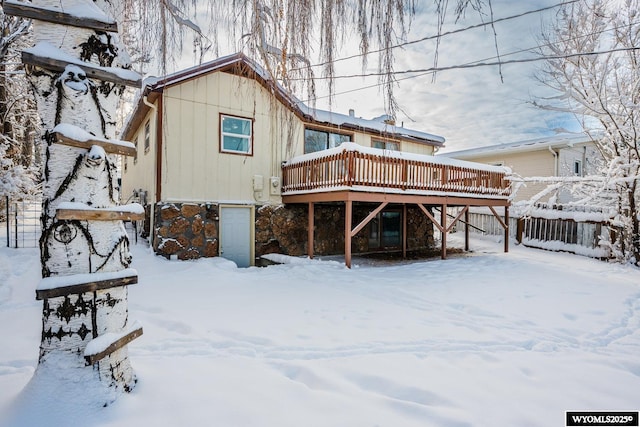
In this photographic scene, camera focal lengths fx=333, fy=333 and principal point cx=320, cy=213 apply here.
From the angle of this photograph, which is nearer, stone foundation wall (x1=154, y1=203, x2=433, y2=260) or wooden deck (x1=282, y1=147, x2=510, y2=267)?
wooden deck (x1=282, y1=147, x2=510, y2=267)

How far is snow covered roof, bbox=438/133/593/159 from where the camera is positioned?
531 inches

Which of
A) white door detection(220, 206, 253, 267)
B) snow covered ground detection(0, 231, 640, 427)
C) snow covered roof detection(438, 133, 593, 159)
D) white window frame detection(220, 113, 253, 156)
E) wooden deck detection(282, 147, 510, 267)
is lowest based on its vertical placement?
snow covered ground detection(0, 231, 640, 427)

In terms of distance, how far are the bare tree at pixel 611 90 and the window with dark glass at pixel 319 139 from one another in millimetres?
5816

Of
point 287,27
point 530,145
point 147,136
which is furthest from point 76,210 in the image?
point 530,145

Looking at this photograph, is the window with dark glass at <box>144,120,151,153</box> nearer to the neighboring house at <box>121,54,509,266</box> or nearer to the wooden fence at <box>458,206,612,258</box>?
the neighboring house at <box>121,54,509,266</box>

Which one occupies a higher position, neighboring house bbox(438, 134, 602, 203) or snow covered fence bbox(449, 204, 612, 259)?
neighboring house bbox(438, 134, 602, 203)

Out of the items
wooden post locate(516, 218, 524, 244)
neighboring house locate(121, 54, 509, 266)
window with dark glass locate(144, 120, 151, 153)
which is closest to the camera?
neighboring house locate(121, 54, 509, 266)

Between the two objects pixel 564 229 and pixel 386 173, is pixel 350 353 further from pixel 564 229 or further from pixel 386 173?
pixel 564 229

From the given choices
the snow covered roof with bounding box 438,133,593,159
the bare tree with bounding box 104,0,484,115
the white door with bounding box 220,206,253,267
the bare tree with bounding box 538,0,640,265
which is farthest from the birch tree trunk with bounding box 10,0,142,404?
the snow covered roof with bounding box 438,133,593,159

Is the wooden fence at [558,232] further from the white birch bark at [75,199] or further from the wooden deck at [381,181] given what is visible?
the white birch bark at [75,199]

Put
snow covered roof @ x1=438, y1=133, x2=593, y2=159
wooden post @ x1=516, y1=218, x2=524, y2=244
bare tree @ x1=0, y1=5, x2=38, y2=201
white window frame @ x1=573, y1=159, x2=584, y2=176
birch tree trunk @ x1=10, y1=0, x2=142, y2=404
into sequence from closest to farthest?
birch tree trunk @ x1=10, y1=0, x2=142, y2=404 → bare tree @ x1=0, y1=5, x2=38, y2=201 → wooden post @ x1=516, y1=218, x2=524, y2=244 → snow covered roof @ x1=438, y1=133, x2=593, y2=159 → white window frame @ x1=573, y1=159, x2=584, y2=176

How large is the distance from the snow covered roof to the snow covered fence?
11.5 ft

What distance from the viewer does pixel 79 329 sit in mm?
1746

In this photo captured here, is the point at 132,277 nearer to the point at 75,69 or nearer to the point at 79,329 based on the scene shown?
the point at 79,329
